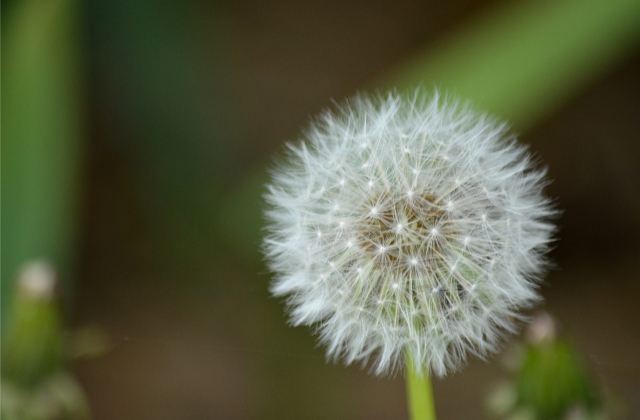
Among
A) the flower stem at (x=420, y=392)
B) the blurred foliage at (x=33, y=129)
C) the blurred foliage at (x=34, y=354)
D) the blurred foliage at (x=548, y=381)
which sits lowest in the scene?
the flower stem at (x=420, y=392)

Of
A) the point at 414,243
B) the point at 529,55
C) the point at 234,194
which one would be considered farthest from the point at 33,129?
the point at 529,55

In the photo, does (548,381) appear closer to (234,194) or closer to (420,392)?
(420,392)

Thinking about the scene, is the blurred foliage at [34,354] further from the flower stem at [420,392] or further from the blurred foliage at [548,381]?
the blurred foliage at [548,381]

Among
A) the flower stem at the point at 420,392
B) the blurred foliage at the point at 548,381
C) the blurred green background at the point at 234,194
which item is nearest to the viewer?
the flower stem at the point at 420,392

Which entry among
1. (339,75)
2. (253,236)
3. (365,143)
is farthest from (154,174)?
(365,143)

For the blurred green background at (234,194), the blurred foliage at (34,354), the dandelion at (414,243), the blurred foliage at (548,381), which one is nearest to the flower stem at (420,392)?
the dandelion at (414,243)
